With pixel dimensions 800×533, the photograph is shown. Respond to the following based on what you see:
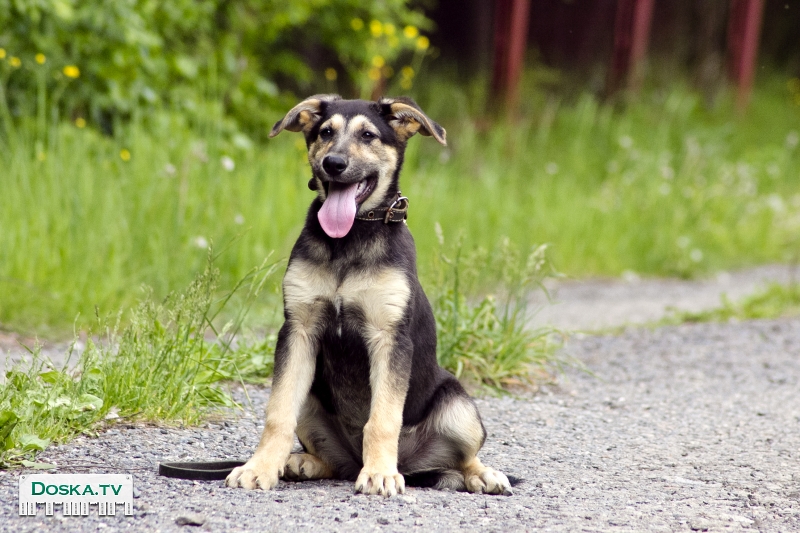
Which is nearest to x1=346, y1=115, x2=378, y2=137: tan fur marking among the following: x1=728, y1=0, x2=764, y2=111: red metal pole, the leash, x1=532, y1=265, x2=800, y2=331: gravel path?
the leash

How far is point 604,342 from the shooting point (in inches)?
289

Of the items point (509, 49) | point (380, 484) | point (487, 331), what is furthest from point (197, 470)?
point (509, 49)

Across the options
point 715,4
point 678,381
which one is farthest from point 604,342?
point 715,4

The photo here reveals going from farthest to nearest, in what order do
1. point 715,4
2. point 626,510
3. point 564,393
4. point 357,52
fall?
point 715,4, point 357,52, point 564,393, point 626,510

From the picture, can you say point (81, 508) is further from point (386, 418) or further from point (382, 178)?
point (382, 178)

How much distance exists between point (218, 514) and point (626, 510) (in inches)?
60.1

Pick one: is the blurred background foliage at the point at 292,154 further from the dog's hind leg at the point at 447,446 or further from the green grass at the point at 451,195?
the dog's hind leg at the point at 447,446

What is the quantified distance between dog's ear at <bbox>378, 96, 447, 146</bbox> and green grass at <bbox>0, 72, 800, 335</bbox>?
997 mm

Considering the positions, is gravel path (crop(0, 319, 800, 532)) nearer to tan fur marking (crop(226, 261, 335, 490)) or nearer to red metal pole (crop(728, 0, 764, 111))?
tan fur marking (crop(226, 261, 335, 490))

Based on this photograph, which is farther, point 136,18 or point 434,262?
point 136,18

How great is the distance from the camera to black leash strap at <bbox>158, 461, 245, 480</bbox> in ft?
12.1

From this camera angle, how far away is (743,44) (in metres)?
15.4

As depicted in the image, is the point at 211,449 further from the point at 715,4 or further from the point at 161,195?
the point at 715,4

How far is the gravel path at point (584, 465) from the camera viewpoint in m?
3.39
